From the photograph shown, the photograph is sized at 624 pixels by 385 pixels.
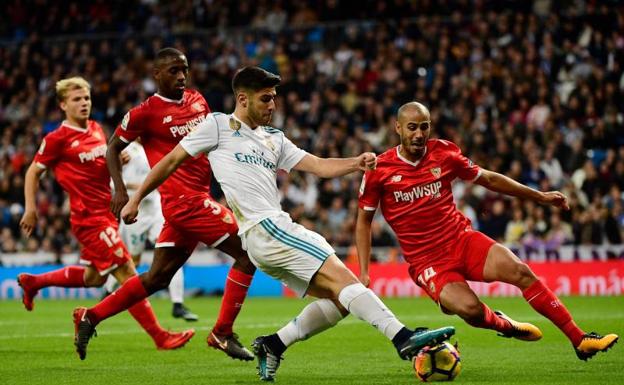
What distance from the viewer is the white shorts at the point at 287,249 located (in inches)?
298

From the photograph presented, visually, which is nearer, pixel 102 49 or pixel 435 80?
pixel 435 80

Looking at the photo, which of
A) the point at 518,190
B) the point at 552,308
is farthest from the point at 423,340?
the point at 518,190

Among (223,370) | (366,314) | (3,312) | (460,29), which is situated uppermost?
(460,29)

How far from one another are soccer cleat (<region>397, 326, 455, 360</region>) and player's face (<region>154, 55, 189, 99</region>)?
3819 mm

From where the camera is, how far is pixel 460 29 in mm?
24953

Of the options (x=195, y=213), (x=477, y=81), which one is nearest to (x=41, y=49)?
(x=477, y=81)

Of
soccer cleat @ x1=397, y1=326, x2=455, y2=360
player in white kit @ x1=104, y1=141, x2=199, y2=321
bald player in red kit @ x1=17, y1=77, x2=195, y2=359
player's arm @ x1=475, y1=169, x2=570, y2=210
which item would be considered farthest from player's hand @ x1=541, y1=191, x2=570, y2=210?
player in white kit @ x1=104, y1=141, x2=199, y2=321

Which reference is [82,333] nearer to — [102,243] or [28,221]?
[28,221]

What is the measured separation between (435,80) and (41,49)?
1182 centimetres

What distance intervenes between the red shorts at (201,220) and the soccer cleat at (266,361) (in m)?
1.78

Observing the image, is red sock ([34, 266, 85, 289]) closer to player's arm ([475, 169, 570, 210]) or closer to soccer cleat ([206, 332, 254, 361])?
soccer cleat ([206, 332, 254, 361])

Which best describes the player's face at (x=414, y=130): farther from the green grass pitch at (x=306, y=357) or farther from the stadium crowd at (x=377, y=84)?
the stadium crowd at (x=377, y=84)

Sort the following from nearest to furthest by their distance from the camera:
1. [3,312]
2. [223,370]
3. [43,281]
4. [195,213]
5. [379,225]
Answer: [223,370]
[195,213]
[43,281]
[3,312]
[379,225]

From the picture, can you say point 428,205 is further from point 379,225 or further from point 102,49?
point 102,49
